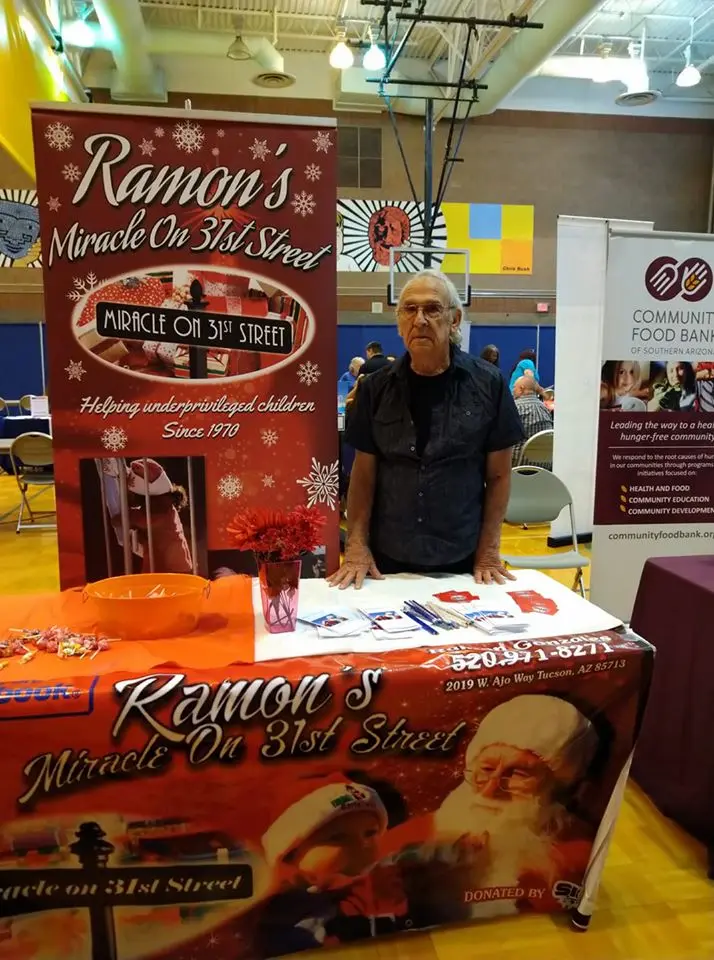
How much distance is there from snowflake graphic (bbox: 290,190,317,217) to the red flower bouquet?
102cm

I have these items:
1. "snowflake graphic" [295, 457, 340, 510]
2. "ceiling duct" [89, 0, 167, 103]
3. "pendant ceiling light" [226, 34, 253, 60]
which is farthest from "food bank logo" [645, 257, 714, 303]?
"pendant ceiling light" [226, 34, 253, 60]

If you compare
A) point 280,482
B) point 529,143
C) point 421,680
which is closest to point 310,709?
point 421,680

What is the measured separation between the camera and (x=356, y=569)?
208 centimetres

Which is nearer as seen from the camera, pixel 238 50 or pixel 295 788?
pixel 295 788

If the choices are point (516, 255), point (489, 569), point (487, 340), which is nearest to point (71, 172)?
point (489, 569)

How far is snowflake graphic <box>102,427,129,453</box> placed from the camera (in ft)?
7.00

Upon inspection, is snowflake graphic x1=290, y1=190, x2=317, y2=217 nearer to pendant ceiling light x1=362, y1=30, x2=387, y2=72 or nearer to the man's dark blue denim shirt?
the man's dark blue denim shirt

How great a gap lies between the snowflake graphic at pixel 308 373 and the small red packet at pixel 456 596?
79 centimetres

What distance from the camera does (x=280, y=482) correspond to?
2.25 m

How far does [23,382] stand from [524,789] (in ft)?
40.3

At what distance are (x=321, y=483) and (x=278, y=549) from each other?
637mm

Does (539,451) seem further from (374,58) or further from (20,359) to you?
(20,359)

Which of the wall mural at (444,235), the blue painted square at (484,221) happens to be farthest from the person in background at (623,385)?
the blue painted square at (484,221)

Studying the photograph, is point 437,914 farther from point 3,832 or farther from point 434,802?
point 3,832
